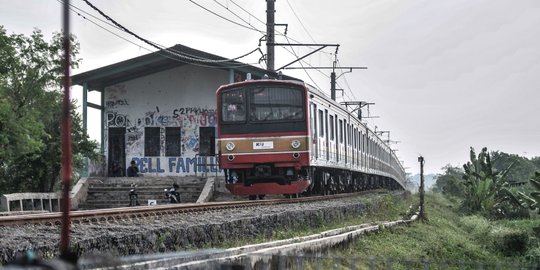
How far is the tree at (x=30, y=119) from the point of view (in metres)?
20.1

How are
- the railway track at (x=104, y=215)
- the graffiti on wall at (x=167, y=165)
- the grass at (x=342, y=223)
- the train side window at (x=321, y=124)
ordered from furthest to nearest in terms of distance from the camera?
the graffiti on wall at (x=167, y=165) < the train side window at (x=321, y=124) < the grass at (x=342, y=223) < the railway track at (x=104, y=215)

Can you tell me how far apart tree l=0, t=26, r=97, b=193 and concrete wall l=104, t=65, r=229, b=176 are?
9.16 ft

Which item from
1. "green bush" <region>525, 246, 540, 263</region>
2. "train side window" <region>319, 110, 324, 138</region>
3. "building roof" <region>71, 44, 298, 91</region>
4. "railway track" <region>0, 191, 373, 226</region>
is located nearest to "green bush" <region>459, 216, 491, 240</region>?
"green bush" <region>525, 246, 540, 263</region>

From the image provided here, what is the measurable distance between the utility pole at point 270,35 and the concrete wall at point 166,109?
558 cm

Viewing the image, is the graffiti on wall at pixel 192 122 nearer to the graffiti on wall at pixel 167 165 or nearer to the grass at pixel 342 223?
the graffiti on wall at pixel 167 165

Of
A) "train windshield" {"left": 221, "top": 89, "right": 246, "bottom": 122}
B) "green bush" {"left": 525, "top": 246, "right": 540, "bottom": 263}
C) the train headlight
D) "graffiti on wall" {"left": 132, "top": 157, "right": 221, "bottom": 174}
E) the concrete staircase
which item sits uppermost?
"train windshield" {"left": 221, "top": 89, "right": 246, "bottom": 122}

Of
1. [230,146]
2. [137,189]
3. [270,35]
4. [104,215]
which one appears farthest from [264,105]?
A: [137,189]

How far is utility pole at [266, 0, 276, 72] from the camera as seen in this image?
22234mm

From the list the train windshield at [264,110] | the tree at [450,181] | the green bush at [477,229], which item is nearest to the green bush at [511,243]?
the green bush at [477,229]

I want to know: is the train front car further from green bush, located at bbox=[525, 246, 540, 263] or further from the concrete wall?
the concrete wall

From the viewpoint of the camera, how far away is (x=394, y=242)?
11914 millimetres

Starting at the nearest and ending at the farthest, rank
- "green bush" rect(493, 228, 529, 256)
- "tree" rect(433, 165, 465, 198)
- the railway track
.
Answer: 1. the railway track
2. "green bush" rect(493, 228, 529, 256)
3. "tree" rect(433, 165, 465, 198)

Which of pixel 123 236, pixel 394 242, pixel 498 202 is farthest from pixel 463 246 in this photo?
pixel 498 202

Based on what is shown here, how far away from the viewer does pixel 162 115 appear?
28016 millimetres
